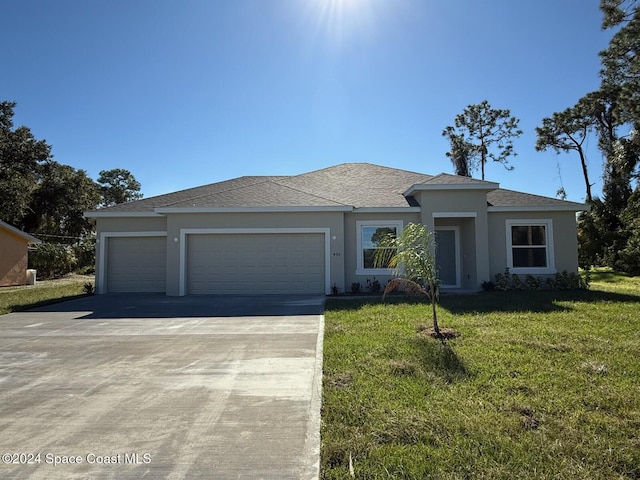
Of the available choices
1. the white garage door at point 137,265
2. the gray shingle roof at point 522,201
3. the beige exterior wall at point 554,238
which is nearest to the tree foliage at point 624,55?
the gray shingle roof at point 522,201

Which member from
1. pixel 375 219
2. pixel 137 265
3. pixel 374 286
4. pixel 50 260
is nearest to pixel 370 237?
pixel 375 219

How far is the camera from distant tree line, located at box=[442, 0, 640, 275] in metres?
19.2

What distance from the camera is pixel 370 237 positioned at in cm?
1437

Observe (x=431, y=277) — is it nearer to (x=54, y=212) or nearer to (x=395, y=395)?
(x=395, y=395)

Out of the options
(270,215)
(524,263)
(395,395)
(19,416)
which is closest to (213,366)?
(19,416)

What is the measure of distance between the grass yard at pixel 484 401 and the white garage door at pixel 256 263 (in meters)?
6.17

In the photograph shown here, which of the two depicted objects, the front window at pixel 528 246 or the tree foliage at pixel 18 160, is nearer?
the front window at pixel 528 246

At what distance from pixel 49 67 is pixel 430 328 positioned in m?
15.2

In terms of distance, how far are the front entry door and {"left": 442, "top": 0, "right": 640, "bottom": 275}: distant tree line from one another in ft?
21.6

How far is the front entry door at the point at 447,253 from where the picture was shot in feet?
50.8

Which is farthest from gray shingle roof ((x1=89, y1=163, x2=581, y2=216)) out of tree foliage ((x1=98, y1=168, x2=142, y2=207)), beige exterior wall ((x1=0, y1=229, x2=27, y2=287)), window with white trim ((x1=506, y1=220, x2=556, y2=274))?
tree foliage ((x1=98, y1=168, x2=142, y2=207))

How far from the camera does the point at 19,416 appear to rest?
159 inches

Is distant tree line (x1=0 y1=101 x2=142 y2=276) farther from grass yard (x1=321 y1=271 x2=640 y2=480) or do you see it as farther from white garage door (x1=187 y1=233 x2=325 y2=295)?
grass yard (x1=321 y1=271 x2=640 y2=480)

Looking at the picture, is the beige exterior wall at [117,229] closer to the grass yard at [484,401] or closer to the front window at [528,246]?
the grass yard at [484,401]
